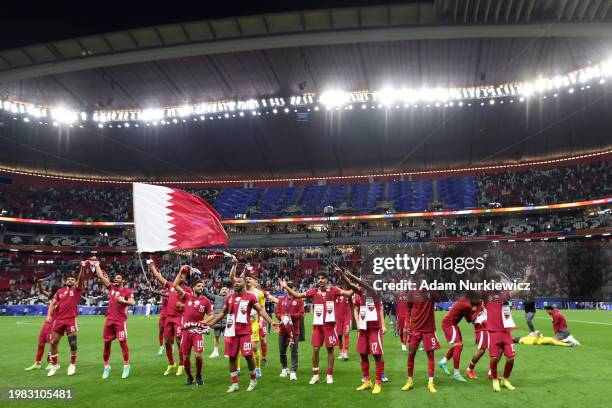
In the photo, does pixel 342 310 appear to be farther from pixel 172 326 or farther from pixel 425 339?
pixel 172 326

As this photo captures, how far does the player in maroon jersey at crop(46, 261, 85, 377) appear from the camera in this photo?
38.5 feet

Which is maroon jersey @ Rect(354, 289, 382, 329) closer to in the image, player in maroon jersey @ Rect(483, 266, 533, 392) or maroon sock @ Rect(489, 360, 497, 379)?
player in maroon jersey @ Rect(483, 266, 533, 392)

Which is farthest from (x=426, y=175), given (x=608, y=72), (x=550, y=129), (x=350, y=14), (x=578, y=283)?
(x=578, y=283)

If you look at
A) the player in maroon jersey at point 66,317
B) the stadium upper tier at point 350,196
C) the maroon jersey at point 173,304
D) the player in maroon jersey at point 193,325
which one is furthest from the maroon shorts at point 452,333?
the stadium upper tier at point 350,196

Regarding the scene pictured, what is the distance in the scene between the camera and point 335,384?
1031cm

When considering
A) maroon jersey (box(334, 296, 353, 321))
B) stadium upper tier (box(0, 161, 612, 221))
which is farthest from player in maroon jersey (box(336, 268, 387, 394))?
stadium upper tier (box(0, 161, 612, 221))

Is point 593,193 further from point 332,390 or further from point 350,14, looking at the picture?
point 332,390

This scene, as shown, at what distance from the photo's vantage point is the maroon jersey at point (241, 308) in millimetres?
9562

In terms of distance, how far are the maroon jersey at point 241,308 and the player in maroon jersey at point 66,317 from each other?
4.59 m

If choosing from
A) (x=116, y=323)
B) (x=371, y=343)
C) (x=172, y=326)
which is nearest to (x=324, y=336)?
(x=371, y=343)

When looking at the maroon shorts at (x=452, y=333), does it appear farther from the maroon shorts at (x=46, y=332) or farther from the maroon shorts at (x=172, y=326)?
the maroon shorts at (x=46, y=332)

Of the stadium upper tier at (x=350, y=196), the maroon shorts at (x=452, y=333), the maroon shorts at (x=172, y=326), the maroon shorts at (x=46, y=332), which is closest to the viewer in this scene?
the maroon shorts at (x=452, y=333)

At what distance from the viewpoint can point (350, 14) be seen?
23297 millimetres

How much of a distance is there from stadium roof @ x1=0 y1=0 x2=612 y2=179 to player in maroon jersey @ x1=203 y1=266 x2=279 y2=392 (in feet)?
55.7
